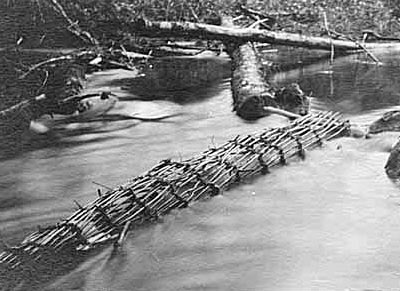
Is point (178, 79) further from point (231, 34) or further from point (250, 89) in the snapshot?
point (250, 89)

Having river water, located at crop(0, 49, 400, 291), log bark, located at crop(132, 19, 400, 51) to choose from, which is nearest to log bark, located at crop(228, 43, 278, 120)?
river water, located at crop(0, 49, 400, 291)

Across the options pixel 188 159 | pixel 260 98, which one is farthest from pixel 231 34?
pixel 188 159

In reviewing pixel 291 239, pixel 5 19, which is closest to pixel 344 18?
pixel 5 19

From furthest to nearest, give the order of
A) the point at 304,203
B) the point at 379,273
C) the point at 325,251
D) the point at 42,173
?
the point at 42,173, the point at 304,203, the point at 325,251, the point at 379,273

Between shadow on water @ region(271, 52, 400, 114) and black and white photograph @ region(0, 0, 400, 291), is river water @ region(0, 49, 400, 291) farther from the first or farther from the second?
shadow on water @ region(271, 52, 400, 114)

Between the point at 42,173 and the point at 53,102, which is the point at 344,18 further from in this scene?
the point at 42,173
